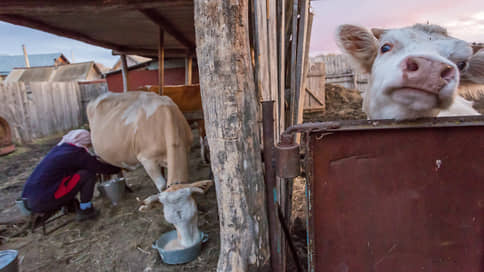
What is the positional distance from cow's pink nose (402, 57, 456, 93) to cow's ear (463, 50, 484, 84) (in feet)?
2.08

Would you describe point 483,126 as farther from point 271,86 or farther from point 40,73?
point 40,73

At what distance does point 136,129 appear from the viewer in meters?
3.24

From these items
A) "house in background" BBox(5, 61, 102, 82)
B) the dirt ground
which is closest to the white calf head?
the dirt ground

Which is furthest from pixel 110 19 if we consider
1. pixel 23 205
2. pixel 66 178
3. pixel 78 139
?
pixel 23 205

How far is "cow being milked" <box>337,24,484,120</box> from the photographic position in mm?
1045

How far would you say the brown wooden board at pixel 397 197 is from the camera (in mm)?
1090

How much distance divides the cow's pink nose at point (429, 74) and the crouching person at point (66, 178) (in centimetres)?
379

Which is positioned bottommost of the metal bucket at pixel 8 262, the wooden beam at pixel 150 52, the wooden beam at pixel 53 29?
the metal bucket at pixel 8 262

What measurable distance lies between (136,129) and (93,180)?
1.16 meters

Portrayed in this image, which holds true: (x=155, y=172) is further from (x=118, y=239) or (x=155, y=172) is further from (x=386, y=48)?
(x=386, y=48)

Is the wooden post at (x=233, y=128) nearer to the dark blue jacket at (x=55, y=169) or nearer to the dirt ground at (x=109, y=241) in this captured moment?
the dirt ground at (x=109, y=241)

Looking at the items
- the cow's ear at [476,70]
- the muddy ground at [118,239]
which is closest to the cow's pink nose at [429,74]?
the cow's ear at [476,70]

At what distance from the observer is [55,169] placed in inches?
129

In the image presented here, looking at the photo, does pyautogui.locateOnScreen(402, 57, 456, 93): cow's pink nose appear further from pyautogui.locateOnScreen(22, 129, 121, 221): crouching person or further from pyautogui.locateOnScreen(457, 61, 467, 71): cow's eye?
pyautogui.locateOnScreen(22, 129, 121, 221): crouching person
